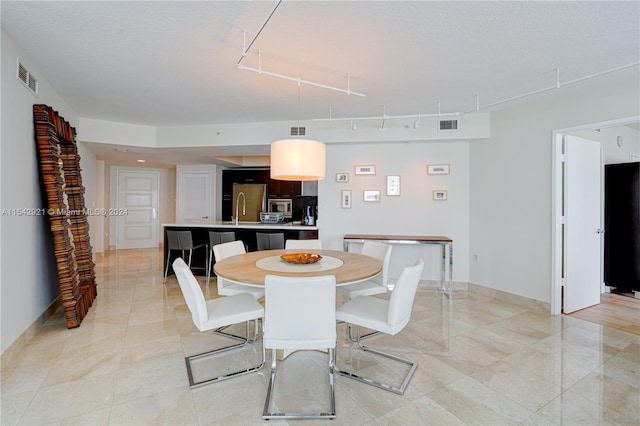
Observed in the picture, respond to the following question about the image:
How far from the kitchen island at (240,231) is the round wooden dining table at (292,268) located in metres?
1.90

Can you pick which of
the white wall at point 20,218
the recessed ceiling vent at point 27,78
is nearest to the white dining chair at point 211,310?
the white wall at point 20,218

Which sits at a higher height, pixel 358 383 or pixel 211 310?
pixel 211 310

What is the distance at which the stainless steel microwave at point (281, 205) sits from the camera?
301 inches

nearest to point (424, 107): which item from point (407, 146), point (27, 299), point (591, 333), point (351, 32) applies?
point (407, 146)

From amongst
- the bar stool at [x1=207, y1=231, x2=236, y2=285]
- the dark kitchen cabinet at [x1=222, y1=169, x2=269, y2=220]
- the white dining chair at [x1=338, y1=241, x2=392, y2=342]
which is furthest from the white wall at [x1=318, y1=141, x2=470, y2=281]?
the dark kitchen cabinet at [x1=222, y1=169, x2=269, y2=220]

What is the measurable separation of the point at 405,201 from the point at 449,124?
4.07 ft

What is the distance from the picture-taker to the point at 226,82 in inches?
127

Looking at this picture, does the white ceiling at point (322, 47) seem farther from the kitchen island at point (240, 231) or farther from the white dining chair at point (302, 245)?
the kitchen island at point (240, 231)

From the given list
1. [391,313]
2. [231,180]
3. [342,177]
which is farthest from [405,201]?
[231,180]

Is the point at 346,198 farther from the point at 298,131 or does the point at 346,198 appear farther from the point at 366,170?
the point at 298,131

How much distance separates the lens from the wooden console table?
4191mm

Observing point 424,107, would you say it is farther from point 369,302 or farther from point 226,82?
point 369,302

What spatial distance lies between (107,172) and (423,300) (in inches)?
311

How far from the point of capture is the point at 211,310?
2264 millimetres
